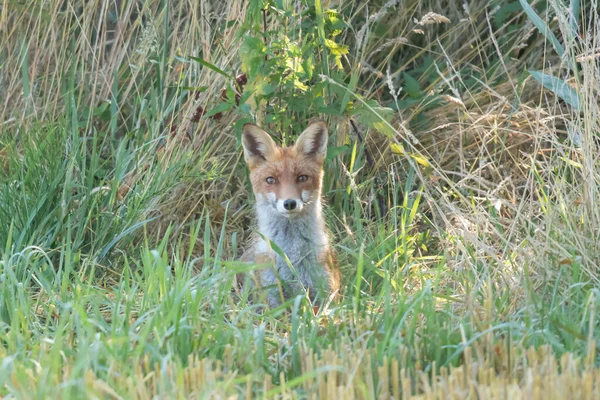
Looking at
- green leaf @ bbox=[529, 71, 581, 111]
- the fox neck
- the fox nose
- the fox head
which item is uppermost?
green leaf @ bbox=[529, 71, 581, 111]

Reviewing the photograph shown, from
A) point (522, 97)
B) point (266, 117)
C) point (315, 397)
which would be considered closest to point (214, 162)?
point (266, 117)

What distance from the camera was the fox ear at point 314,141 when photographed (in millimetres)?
5234

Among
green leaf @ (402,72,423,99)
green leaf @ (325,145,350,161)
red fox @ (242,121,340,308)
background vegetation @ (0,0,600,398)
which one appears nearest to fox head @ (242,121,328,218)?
red fox @ (242,121,340,308)

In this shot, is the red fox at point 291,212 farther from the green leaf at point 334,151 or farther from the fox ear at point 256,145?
the green leaf at point 334,151

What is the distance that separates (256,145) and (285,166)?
229 millimetres

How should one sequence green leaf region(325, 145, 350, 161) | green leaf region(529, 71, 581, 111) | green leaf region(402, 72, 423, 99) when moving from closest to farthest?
green leaf region(529, 71, 581, 111) → green leaf region(325, 145, 350, 161) → green leaf region(402, 72, 423, 99)

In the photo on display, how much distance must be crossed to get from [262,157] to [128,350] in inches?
84.4

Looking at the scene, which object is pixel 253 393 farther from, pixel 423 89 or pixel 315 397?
pixel 423 89

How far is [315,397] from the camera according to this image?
3.09 m

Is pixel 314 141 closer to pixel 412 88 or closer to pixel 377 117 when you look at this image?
pixel 377 117

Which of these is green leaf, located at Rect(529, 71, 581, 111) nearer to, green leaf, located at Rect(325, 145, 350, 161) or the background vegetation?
the background vegetation

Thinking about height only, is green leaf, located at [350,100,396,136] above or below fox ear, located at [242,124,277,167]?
above

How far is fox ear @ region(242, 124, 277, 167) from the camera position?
206 inches

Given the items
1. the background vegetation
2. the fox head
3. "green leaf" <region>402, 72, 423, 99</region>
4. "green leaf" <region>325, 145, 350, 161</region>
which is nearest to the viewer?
the background vegetation
